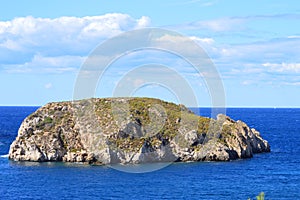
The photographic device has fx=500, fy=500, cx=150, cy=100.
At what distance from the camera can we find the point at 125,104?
14775 cm

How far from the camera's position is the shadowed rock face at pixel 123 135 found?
12812cm

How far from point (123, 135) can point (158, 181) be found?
95.8 ft

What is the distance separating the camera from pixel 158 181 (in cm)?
10525

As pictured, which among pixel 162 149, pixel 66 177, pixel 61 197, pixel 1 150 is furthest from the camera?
pixel 1 150

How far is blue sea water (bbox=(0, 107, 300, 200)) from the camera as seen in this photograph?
92.6m

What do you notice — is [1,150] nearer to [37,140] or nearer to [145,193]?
[37,140]

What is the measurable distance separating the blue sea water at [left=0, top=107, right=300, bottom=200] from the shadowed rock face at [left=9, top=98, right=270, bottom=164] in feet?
15.5

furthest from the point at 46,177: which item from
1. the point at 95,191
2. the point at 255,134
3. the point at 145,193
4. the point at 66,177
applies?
the point at 255,134

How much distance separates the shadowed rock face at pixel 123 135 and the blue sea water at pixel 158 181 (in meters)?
4.72

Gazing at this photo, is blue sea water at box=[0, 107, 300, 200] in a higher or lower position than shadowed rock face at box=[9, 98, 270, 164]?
lower

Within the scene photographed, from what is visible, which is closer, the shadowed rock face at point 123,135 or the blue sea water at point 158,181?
the blue sea water at point 158,181

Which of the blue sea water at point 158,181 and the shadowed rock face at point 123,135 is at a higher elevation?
the shadowed rock face at point 123,135

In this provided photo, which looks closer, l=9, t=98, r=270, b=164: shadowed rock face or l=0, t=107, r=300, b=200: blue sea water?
l=0, t=107, r=300, b=200: blue sea water

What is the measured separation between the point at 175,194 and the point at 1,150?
78.9m
